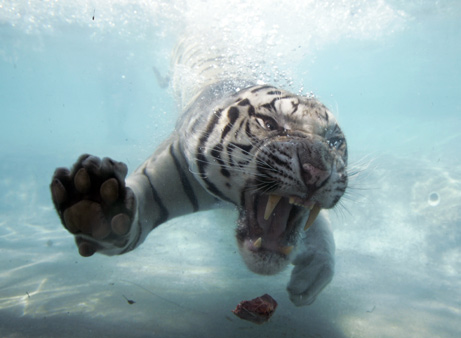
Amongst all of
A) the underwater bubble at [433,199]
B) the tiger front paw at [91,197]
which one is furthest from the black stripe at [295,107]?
the underwater bubble at [433,199]

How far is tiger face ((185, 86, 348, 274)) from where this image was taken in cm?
158

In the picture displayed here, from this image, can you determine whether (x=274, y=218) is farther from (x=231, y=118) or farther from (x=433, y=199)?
(x=433, y=199)

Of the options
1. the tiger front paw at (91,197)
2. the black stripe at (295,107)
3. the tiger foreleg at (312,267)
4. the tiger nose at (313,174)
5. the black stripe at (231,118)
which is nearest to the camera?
the tiger front paw at (91,197)

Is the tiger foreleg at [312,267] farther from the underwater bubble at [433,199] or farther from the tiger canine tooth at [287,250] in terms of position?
the underwater bubble at [433,199]

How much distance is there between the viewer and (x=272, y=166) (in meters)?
1.63

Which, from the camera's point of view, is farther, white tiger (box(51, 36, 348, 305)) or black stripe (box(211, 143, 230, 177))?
black stripe (box(211, 143, 230, 177))

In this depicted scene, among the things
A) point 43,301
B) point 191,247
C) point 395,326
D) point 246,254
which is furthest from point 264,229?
point 191,247

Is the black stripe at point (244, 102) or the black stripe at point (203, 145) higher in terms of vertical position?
the black stripe at point (244, 102)

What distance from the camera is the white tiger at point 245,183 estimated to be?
4.50ft

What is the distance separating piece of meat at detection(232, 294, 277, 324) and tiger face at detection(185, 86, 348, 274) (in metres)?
0.17

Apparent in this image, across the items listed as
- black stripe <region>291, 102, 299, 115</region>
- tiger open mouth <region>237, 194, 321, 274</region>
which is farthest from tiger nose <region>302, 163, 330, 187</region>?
black stripe <region>291, 102, 299, 115</region>

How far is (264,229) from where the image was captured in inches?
75.0

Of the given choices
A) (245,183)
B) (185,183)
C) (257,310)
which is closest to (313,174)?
(245,183)

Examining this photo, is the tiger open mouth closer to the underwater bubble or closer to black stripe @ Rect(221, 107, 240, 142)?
black stripe @ Rect(221, 107, 240, 142)
